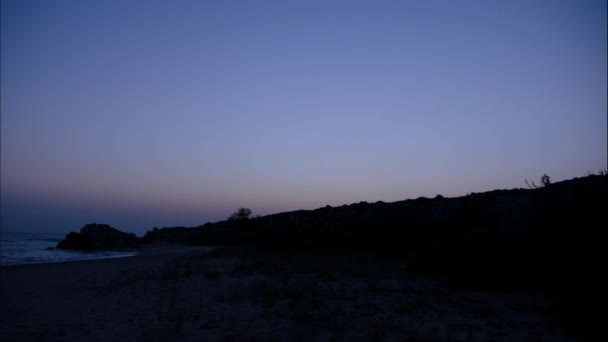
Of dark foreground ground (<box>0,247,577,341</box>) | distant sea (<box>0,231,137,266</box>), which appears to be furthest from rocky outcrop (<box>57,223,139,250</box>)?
dark foreground ground (<box>0,247,577,341</box>)

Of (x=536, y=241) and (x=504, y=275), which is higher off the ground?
(x=536, y=241)

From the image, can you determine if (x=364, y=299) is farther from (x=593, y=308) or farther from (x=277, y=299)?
(x=593, y=308)

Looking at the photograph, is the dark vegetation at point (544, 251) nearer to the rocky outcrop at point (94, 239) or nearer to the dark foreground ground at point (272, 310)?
the dark foreground ground at point (272, 310)

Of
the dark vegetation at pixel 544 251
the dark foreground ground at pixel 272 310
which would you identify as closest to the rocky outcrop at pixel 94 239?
the dark foreground ground at pixel 272 310

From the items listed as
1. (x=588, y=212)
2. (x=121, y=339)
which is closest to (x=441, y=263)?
(x=588, y=212)

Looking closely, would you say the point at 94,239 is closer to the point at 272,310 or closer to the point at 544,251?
the point at 272,310

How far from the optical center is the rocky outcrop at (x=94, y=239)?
103 ft

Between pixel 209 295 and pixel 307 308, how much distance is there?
2395 millimetres

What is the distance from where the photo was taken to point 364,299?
23.0ft

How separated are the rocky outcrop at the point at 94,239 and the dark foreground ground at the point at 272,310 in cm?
2415

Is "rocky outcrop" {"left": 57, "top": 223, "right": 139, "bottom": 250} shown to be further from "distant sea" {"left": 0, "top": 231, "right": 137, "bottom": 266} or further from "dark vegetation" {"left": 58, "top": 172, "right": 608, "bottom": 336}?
"dark vegetation" {"left": 58, "top": 172, "right": 608, "bottom": 336}

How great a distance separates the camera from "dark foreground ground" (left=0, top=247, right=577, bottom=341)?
497cm

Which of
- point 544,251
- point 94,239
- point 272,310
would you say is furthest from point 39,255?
point 544,251

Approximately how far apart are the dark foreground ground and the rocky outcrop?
951 inches
